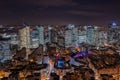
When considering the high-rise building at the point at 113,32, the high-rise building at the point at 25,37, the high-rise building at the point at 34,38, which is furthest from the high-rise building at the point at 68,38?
the high-rise building at the point at 113,32

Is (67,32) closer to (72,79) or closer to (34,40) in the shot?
(34,40)

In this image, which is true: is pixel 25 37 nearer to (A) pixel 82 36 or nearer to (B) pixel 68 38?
(B) pixel 68 38

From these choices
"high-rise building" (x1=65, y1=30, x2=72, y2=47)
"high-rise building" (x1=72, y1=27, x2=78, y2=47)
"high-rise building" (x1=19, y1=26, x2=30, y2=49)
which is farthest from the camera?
"high-rise building" (x1=72, y1=27, x2=78, y2=47)

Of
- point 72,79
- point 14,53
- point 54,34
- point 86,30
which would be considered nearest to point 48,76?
point 72,79

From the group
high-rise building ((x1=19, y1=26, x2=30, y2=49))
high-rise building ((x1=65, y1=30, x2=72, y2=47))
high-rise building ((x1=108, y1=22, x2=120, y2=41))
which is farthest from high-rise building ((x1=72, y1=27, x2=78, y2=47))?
high-rise building ((x1=19, y1=26, x2=30, y2=49))

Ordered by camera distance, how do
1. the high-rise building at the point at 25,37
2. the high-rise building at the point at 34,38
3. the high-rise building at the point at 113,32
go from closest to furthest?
the high-rise building at the point at 25,37, the high-rise building at the point at 34,38, the high-rise building at the point at 113,32

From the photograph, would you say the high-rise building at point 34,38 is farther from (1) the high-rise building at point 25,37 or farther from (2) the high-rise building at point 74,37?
(2) the high-rise building at point 74,37

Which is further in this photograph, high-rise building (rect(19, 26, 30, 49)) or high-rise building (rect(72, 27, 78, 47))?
high-rise building (rect(72, 27, 78, 47))

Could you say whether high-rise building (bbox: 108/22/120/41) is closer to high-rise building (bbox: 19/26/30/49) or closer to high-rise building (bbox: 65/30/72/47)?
high-rise building (bbox: 65/30/72/47)

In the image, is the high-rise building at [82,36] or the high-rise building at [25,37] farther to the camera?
the high-rise building at [82,36]

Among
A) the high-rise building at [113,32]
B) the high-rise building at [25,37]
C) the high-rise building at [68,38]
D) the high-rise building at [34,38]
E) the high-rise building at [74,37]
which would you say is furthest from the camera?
the high-rise building at [113,32]

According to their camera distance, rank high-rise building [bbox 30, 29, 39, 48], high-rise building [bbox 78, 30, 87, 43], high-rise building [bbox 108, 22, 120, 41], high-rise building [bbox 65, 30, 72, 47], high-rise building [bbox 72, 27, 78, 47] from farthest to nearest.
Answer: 1. high-rise building [bbox 108, 22, 120, 41]
2. high-rise building [bbox 78, 30, 87, 43]
3. high-rise building [bbox 72, 27, 78, 47]
4. high-rise building [bbox 65, 30, 72, 47]
5. high-rise building [bbox 30, 29, 39, 48]
